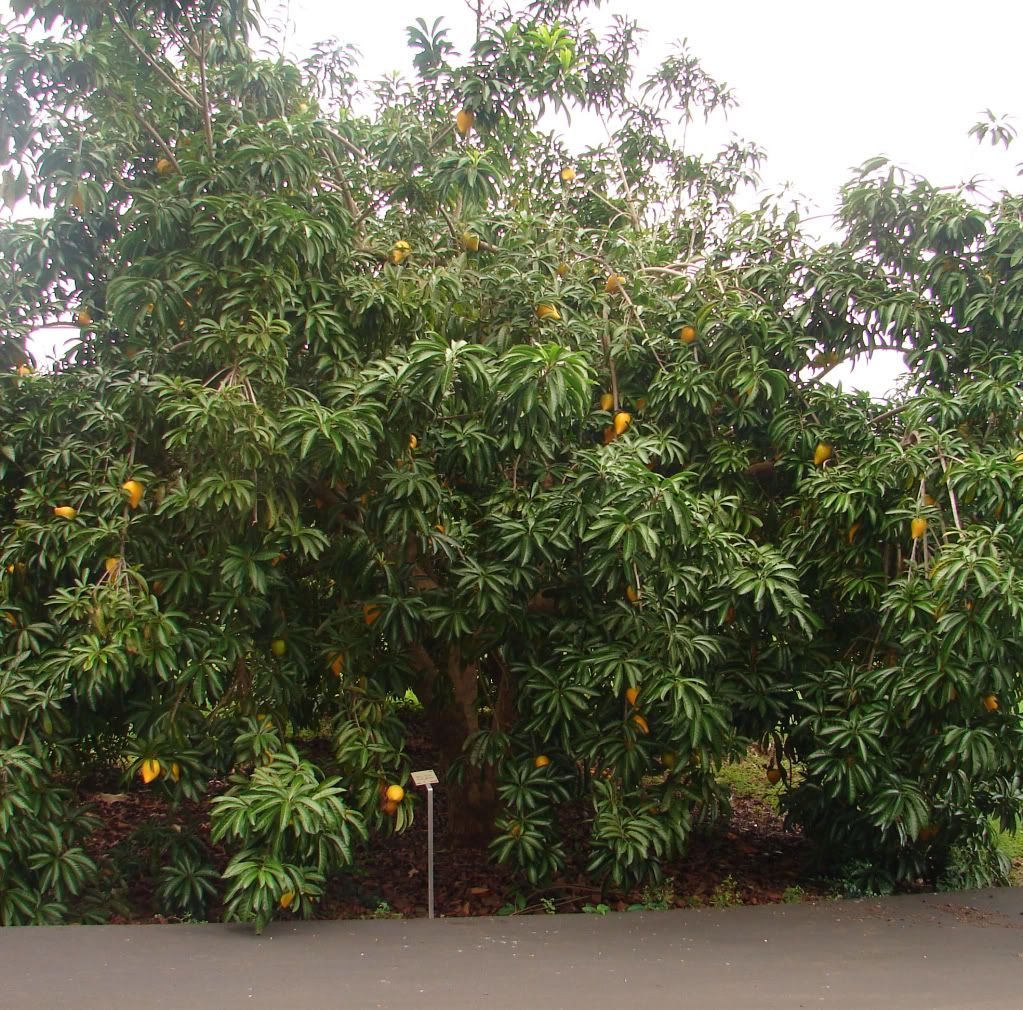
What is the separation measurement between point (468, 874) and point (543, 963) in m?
1.94

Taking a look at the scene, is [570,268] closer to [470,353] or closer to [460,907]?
[470,353]

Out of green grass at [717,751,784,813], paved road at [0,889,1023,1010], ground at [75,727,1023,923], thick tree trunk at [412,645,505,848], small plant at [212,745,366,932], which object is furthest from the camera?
green grass at [717,751,784,813]

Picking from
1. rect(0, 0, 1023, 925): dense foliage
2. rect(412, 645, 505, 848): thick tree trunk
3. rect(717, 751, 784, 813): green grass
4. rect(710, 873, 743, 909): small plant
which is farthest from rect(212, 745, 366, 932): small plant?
rect(717, 751, 784, 813): green grass

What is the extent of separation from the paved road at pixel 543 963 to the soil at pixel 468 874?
698mm

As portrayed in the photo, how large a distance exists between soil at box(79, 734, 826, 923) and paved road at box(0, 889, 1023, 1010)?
70 centimetres

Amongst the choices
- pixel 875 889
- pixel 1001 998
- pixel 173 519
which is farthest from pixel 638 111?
pixel 1001 998

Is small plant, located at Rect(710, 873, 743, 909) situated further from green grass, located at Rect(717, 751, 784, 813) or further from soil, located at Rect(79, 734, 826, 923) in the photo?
green grass, located at Rect(717, 751, 784, 813)

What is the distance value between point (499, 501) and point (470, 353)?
2.37ft

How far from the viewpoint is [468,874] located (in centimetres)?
564

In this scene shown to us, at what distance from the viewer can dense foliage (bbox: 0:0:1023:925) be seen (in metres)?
4.02

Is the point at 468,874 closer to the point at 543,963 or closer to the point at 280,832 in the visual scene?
the point at 543,963

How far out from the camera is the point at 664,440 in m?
4.59

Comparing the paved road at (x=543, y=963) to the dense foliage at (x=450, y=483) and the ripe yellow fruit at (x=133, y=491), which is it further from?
the ripe yellow fruit at (x=133, y=491)

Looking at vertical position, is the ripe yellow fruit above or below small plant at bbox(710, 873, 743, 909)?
above
